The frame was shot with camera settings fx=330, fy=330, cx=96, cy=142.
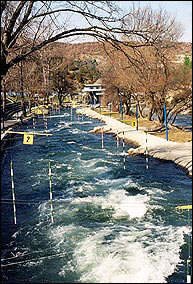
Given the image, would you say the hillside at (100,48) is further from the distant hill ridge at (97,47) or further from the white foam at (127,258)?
the white foam at (127,258)

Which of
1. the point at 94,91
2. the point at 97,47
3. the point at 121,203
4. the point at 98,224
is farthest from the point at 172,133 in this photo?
the point at 94,91

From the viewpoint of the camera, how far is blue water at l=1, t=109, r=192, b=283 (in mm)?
5219

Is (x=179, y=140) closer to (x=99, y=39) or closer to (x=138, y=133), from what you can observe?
(x=138, y=133)

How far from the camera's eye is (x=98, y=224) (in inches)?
273

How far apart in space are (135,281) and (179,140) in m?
10.8

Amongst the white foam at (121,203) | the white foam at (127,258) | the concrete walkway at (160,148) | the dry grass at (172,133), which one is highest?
the dry grass at (172,133)

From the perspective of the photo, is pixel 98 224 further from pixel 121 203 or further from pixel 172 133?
pixel 172 133

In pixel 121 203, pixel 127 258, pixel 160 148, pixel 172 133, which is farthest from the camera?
pixel 172 133

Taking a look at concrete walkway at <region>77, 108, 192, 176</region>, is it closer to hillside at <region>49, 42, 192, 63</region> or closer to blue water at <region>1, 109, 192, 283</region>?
blue water at <region>1, 109, 192, 283</region>

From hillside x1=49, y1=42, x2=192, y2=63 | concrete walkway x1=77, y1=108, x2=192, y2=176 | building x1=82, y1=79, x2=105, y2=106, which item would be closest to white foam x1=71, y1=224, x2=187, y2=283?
hillside x1=49, y1=42, x2=192, y2=63

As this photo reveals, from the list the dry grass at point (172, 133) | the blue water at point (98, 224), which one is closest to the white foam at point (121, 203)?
the blue water at point (98, 224)

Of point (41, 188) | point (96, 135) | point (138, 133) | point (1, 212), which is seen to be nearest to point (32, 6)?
point (1, 212)

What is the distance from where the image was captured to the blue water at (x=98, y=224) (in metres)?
5.22

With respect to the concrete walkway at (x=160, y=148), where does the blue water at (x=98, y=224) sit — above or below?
below
